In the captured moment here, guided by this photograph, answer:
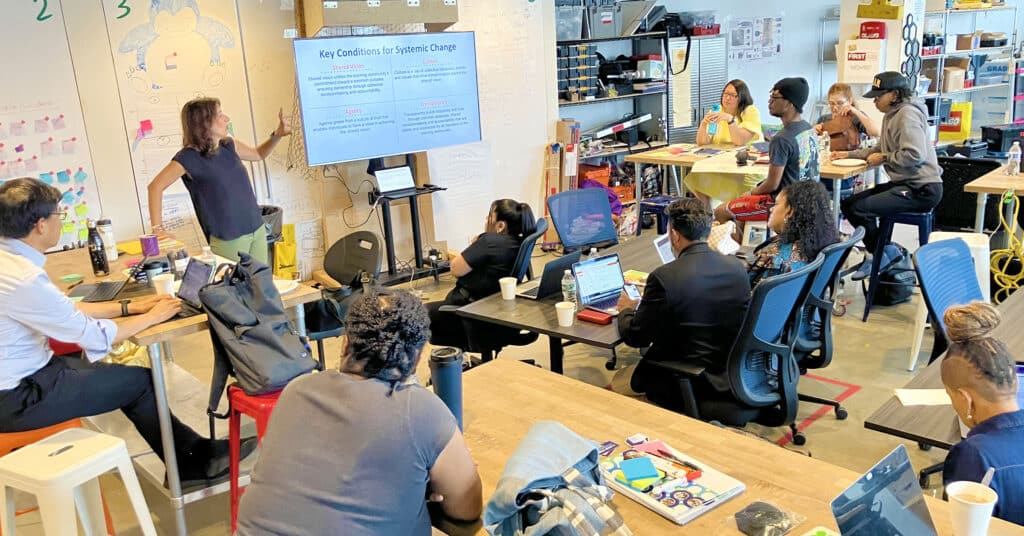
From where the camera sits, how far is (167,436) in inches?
116

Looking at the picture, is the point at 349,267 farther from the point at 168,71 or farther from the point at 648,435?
the point at 648,435

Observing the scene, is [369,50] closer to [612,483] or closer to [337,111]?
[337,111]

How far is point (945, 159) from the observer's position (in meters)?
6.07

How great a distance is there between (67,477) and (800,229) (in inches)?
113

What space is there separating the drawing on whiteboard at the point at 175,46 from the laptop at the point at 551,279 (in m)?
3.04

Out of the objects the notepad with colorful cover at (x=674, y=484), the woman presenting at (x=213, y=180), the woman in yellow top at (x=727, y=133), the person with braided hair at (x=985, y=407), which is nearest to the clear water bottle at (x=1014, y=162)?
the woman in yellow top at (x=727, y=133)

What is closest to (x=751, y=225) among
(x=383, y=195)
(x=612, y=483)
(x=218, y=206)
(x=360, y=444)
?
(x=383, y=195)

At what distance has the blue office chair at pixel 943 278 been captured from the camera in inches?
128

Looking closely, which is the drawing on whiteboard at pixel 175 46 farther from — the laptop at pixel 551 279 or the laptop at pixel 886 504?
the laptop at pixel 886 504

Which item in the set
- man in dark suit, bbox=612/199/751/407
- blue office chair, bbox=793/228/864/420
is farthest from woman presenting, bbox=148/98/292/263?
blue office chair, bbox=793/228/864/420

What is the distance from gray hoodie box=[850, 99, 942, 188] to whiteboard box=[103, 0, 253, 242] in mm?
4275

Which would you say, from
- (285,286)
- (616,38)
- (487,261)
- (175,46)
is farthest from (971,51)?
(285,286)

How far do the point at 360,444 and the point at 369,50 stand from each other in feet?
14.6

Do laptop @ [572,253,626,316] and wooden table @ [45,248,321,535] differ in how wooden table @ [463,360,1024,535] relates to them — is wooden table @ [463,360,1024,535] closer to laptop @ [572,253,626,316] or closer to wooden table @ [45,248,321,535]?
laptop @ [572,253,626,316]
